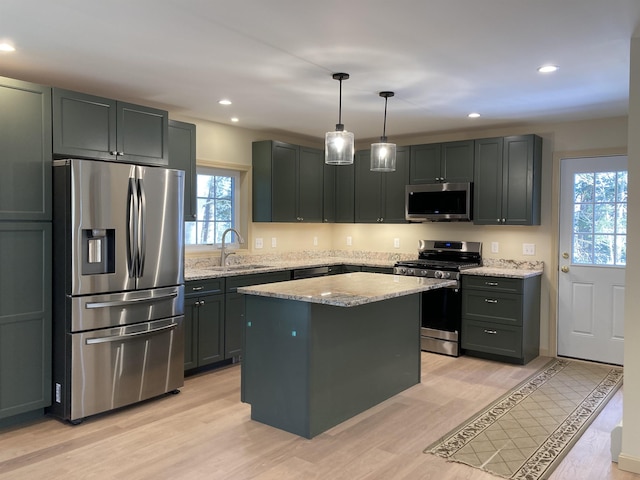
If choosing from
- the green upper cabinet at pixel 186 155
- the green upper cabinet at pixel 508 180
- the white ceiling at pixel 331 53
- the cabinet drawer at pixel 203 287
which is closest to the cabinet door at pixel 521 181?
the green upper cabinet at pixel 508 180

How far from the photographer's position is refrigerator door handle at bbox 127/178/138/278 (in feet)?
11.6

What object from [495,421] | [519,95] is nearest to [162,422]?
[495,421]

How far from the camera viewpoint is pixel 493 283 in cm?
492

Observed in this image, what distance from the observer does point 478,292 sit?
5.01 meters

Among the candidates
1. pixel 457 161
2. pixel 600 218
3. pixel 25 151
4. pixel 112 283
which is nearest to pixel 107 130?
pixel 25 151

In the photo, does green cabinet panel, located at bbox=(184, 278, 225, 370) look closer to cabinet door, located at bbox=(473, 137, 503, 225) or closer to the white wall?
cabinet door, located at bbox=(473, 137, 503, 225)

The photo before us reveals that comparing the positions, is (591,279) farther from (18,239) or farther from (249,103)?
(18,239)

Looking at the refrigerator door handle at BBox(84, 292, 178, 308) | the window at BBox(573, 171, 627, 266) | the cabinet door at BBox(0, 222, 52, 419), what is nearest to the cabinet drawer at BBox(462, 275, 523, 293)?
the window at BBox(573, 171, 627, 266)

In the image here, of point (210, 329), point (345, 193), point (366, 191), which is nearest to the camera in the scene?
point (210, 329)

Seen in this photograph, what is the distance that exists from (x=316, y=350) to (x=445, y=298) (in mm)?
2415

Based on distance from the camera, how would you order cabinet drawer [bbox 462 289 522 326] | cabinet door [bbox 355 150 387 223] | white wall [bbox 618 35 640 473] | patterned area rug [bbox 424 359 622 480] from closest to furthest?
white wall [bbox 618 35 640 473]
patterned area rug [bbox 424 359 622 480]
cabinet drawer [bbox 462 289 522 326]
cabinet door [bbox 355 150 387 223]

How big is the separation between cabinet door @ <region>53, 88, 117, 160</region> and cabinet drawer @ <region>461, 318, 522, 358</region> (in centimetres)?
365

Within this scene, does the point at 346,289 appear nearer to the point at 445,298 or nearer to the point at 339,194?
the point at 445,298

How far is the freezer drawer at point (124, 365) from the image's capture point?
3.35 metres
